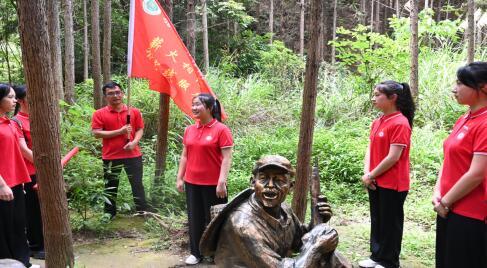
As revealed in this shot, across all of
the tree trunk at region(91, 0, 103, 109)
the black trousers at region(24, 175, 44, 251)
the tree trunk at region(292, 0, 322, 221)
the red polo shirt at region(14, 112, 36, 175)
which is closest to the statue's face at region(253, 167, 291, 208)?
the tree trunk at region(292, 0, 322, 221)

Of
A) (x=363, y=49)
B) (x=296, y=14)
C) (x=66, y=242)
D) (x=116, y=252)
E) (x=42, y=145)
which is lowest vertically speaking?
(x=116, y=252)

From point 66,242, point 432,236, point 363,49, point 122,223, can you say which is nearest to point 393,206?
point 432,236

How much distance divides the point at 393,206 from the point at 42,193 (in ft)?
8.98

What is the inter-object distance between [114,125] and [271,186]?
11.4 feet

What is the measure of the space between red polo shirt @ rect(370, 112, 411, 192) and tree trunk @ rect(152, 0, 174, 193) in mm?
2519

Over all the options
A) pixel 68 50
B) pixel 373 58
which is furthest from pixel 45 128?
pixel 373 58

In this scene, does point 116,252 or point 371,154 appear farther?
point 116,252

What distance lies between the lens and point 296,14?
24.3 metres

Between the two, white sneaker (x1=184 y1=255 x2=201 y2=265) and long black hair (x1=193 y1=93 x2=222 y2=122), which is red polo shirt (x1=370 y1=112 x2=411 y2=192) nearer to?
long black hair (x1=193 y1=93 x2=222 y2=122)

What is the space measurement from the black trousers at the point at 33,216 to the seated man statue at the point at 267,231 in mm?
2753

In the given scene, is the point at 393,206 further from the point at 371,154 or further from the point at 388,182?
the point at 371,154

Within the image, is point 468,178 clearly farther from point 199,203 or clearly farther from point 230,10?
point 230,10

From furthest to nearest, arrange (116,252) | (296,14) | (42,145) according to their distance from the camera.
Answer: (296,14)
(116,252)
(42,145)

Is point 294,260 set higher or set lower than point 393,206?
higher
